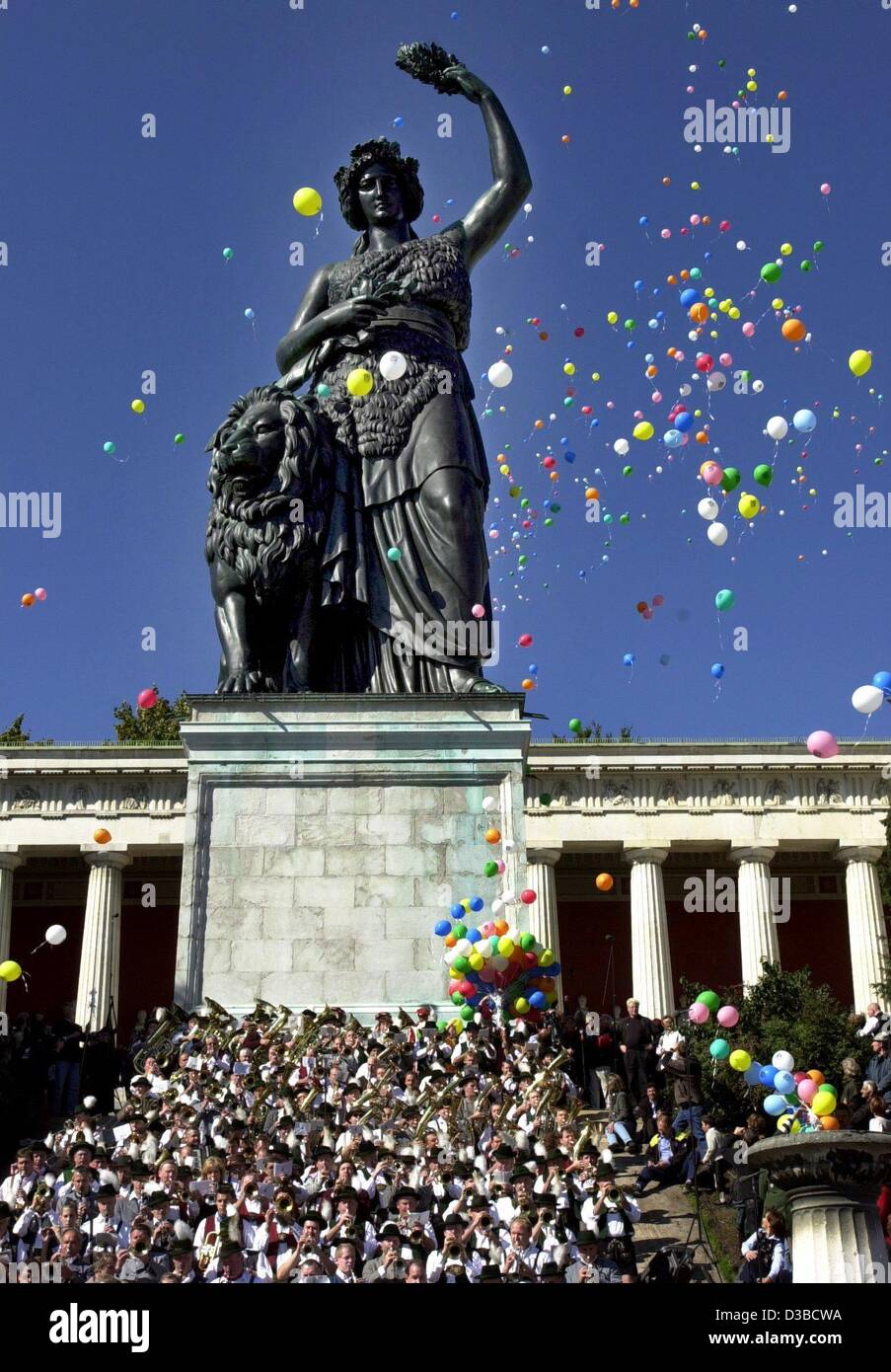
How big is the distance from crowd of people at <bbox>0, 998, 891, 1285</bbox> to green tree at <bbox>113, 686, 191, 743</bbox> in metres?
46.4

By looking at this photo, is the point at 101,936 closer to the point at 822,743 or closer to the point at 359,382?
the point at 359,382

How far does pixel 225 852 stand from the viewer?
20.0 metres

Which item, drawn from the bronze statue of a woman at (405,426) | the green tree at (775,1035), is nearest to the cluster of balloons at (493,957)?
the bronze statue of a woman at (405,426)

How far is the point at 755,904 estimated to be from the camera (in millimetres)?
61844

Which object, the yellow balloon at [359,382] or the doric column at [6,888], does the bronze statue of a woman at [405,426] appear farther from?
the doric column at [6,888]

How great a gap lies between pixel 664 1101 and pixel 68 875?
47.1m

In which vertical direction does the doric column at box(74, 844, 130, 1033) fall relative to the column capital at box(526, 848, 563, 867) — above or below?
below

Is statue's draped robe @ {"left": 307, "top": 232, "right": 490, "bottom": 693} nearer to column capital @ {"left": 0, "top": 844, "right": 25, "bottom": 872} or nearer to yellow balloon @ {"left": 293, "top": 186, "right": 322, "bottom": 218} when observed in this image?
yellow balloon @ {"left": 293, "top": 186, "right": 322, "bottom": 218}

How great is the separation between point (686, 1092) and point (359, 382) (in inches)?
395

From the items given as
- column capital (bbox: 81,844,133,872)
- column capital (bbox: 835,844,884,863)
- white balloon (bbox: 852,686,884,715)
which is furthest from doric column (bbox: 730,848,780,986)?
white balloon (bbox: 852,686,884,715)

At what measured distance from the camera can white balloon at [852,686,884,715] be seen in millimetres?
16344

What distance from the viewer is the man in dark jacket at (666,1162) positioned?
18.0m

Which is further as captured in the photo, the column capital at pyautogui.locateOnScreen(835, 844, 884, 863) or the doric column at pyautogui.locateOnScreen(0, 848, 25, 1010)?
the column capital at pyautogui.locateOnScreen(835, 844, 884, 863)
